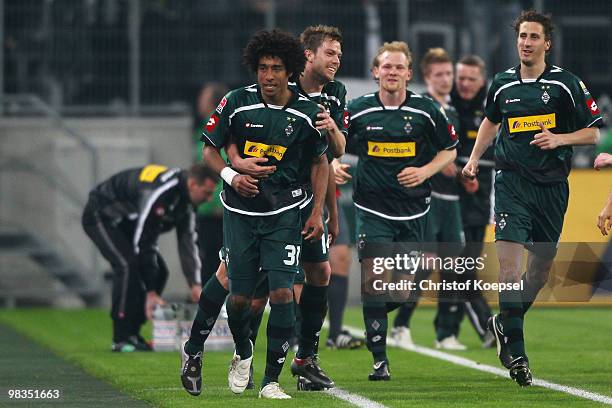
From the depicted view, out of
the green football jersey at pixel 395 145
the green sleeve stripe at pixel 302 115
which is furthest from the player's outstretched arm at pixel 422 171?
the green sleeve stripe at pixel 302 115

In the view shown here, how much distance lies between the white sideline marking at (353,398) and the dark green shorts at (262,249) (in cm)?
74

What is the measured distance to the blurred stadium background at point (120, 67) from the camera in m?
20.7

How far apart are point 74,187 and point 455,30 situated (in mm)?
5500

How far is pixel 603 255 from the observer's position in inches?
420

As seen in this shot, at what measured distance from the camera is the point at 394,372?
10.9 m

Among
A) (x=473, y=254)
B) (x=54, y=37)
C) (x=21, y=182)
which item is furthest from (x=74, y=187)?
(x=473, y=254)

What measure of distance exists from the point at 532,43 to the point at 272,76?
1.95 m

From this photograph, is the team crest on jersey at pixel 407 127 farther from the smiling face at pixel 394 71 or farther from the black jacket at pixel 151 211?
the black jacket at pixel 151 211

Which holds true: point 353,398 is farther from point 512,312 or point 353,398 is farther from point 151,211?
point 151,211

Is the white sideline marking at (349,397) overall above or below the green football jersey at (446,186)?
below

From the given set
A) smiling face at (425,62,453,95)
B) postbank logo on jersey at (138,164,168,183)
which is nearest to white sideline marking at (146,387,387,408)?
postbank logo on jersey at (138,164,168,183)

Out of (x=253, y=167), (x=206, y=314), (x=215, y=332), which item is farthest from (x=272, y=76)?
(x=215, y=332)

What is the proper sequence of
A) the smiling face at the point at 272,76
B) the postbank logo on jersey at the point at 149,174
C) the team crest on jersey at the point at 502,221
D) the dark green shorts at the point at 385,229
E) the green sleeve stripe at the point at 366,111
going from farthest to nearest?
the postbank logo on jersey at the point at 149,174
the green sleeve stripe at the point at 366,111
the dark green shorts at the point at 385,229
the team crest on jersey at the point at 502,221
the smiling face at the point at 272,76

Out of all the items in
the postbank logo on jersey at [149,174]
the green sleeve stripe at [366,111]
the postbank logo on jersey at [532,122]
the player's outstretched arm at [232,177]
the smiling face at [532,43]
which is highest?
the smiling face at [532,43]
